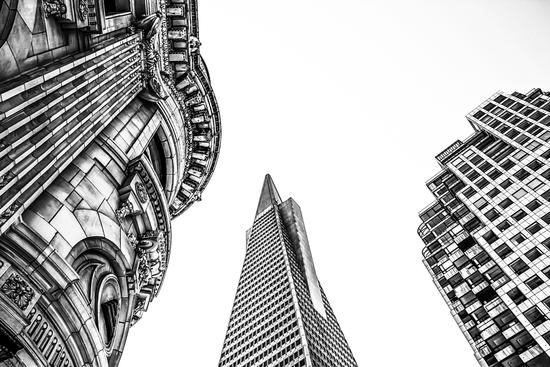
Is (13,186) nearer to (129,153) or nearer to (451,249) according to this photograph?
(129,153)

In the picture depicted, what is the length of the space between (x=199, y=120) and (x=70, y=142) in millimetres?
17828

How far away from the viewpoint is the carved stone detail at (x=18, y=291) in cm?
1013

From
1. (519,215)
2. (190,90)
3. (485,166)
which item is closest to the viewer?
(190,90)

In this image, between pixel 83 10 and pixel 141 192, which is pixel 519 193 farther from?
pixel 83 10

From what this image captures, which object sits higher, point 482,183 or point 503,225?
point 482,183

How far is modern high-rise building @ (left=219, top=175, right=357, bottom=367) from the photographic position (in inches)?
3371

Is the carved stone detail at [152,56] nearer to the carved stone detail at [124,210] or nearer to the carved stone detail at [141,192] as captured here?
the carved stone detail at [141,192]

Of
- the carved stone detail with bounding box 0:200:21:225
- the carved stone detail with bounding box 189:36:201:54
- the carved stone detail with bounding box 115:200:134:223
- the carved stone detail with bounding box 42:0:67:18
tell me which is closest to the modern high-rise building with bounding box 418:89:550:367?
the carved stone detail with bounding box 115:200:134:223

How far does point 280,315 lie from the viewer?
97.2 m

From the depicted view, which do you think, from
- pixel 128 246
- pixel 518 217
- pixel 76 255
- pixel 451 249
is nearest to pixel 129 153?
pixel 128 246

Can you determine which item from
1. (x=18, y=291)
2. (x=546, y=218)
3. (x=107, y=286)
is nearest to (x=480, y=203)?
(x=546, y=218)

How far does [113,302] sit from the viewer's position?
55.2ft

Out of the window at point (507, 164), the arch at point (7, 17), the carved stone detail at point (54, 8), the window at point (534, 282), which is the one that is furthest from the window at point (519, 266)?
the arch at point (7, 17)

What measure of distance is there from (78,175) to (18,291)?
570 cm
